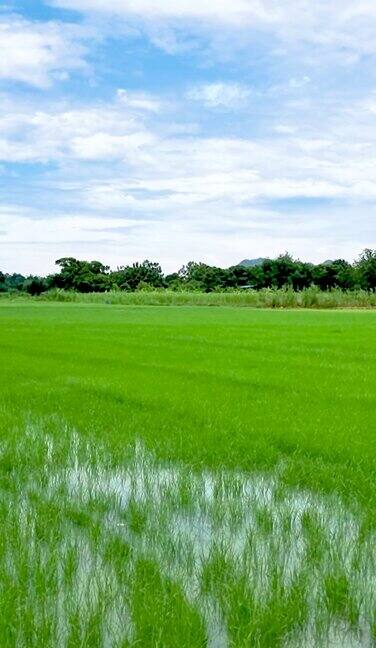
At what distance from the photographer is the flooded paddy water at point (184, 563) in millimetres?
2613

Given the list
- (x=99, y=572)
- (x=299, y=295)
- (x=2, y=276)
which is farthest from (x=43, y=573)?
(x=2, y=276)

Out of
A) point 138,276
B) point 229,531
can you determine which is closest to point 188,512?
point 229,531

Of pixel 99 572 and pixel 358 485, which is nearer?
pixel 99 572

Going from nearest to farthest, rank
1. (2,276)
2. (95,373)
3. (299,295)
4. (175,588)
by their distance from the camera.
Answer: (175,588) < (95,373) < (299,295) < (2,276)

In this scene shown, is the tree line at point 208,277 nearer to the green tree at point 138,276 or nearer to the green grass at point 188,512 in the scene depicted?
the green tree at point 138,276

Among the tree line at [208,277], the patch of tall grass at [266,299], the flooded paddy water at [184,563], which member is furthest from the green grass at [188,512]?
the tree line at [208,277]

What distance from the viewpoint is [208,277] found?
7194 centimetres

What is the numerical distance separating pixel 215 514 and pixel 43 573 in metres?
1.27

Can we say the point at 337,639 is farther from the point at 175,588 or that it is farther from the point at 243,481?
the point at 243,481

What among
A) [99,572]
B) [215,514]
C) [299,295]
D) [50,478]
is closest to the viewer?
[99,572]

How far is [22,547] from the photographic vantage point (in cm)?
331

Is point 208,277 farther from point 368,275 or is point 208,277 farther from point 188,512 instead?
point 188,512

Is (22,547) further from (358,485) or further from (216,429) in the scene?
(216,429)

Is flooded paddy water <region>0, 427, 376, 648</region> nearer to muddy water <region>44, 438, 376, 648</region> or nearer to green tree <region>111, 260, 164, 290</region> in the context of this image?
muddy water <region>44, 438, 376, 648</region>
